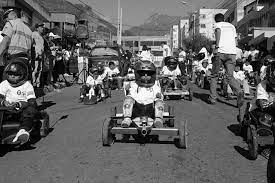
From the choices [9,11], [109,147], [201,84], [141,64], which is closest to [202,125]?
[141,64]

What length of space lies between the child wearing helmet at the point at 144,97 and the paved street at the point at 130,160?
1.78 ft

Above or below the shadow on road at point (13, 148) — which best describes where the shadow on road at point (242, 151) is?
below

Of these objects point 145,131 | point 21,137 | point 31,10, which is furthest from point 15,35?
point 31,10

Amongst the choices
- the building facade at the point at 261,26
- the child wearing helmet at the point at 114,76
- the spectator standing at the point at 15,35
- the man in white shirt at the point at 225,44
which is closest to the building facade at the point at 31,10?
the child wearing helmet at the point at 114,76

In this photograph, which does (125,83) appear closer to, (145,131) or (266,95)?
(145,131)

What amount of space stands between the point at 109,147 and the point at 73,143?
710 mm

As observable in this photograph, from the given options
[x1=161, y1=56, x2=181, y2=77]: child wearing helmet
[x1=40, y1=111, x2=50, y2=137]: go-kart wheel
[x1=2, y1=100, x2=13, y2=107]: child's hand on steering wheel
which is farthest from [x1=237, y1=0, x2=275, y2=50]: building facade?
[x1=2, y1=100, x2=13, y2=107]: child's hand on steering wheel

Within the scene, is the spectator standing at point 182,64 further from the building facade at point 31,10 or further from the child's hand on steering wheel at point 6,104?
the child's hand on steering wheel at point 6,104

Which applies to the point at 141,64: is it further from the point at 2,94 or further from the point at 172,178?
the point at 172,178

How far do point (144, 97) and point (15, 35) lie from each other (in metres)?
3.36

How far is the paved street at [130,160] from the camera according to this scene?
5.55 metres

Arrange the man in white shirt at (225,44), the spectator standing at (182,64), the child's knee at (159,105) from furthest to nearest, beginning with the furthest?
1. the spectator standing at (182,64)
2. the man in white shirt at (225,44)
3. the child's knee at (159,105)

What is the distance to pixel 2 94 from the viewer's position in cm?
758

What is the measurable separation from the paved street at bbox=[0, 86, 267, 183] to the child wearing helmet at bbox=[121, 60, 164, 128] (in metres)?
0.54
